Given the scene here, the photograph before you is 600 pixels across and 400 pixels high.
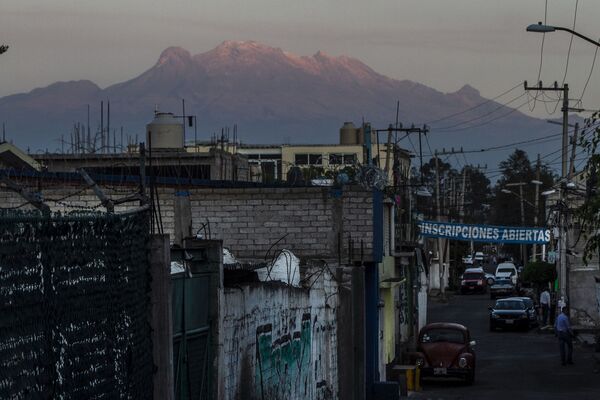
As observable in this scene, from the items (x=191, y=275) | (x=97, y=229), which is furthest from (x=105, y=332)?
(x=191, y=275)

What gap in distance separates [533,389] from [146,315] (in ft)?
79.3

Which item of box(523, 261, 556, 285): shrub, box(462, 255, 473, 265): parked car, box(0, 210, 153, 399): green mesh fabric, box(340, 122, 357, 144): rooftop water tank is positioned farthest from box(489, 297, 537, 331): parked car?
box(462, 255, 473, 265): parked car

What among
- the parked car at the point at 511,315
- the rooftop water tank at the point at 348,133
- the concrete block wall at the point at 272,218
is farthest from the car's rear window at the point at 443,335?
the rooftop water tank at the point at 348,133

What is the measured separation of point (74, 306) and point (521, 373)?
31.2 metres

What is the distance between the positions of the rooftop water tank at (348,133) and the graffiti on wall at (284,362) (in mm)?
60430

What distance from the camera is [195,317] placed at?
1148 centimetres

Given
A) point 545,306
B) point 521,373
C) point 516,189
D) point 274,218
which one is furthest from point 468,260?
point 274,218

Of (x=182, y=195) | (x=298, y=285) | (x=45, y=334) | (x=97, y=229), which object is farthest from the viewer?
(x=182, y=195)

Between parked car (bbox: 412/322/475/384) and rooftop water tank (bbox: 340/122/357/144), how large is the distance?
141ft

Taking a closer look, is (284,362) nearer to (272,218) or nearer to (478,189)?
(272,218)

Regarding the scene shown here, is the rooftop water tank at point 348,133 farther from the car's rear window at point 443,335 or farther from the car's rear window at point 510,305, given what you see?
the car's rear window at point 443,335

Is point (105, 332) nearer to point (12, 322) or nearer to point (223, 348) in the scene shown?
point (12, 322)

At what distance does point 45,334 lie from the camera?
680 cm

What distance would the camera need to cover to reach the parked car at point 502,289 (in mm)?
81938
